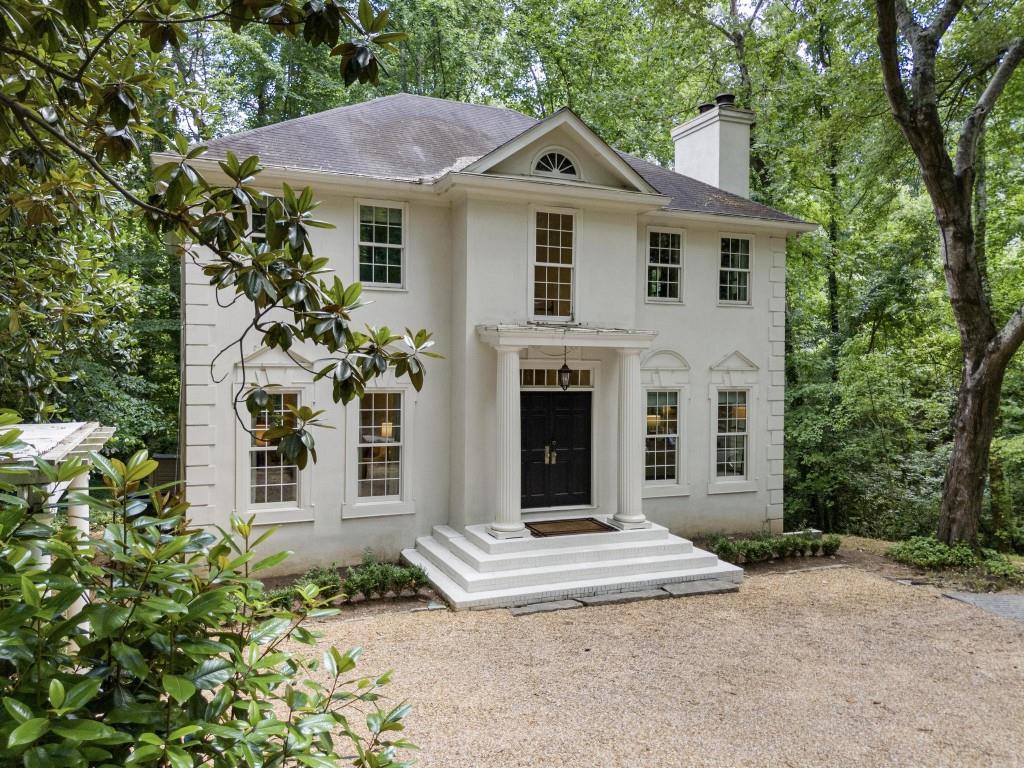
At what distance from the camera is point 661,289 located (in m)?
12.7

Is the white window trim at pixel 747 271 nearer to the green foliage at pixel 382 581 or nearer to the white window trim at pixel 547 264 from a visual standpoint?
the white window trim at pixel 547 264

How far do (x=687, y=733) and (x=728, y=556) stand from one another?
242 inches

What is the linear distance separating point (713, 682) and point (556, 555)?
3.63 m

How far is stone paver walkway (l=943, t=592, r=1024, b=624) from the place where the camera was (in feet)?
29.3

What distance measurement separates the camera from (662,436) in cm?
1261

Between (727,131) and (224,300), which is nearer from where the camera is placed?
(224,300)

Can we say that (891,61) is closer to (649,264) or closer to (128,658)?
(649,264)

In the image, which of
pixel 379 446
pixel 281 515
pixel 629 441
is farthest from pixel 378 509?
pixel 629 441

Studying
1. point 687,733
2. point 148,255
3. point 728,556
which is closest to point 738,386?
point 728,556

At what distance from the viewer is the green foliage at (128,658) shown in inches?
63.8

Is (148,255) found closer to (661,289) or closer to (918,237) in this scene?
(661,289)

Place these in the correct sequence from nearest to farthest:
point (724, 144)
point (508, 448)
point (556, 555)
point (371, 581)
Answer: point (371, 581) → point (556, 555) → point (508, 448) → point (724, 144)

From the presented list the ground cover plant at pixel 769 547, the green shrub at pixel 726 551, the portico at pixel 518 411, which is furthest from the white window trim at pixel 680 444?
the portico at pixel 518 411

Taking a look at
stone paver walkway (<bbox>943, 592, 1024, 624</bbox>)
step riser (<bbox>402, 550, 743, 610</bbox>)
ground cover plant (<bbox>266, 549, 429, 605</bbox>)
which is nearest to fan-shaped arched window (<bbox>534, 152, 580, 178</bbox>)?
step riser (<bbox>402, 550, 743, 610</bbox>)
